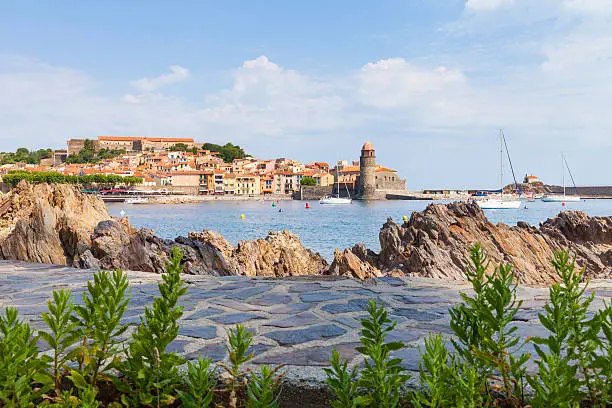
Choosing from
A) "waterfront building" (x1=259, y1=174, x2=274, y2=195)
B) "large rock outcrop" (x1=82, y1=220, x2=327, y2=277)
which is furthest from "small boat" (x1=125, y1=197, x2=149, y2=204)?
"large rock outcrop" (x1=82, y1=220, x2=327, y2=277)

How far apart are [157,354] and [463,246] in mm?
9026

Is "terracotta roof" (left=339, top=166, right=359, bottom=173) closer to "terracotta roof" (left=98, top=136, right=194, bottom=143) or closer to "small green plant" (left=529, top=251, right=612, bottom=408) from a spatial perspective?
"terracotta roof" (left=98, top=136, right=194, bottom=143)

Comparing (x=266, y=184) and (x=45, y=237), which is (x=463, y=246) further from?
(x=266, y=184)

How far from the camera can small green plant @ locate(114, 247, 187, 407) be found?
1.51 metres

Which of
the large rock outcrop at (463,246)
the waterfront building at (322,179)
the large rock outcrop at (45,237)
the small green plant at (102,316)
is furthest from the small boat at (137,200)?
the small green plant at (102,316)

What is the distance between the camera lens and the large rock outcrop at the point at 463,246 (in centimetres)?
914

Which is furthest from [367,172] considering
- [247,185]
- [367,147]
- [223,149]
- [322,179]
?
[223,149]

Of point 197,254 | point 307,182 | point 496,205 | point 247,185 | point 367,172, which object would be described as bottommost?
point 496,205

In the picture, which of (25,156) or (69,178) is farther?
(25,156)

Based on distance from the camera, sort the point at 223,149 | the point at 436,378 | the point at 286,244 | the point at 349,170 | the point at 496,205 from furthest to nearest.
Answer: the point at 223,149 → the point at 349,170 → the point at 496,205 → the point at 286,244 → the point at 436,378

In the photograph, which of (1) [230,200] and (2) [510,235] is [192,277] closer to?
(2) [510,235]

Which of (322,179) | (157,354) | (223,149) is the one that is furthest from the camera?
(223,149)

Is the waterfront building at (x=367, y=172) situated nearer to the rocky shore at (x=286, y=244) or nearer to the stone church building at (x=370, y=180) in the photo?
the stone church building at (x=370, y=180)

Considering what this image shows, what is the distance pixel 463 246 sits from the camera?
9812 millimetres
